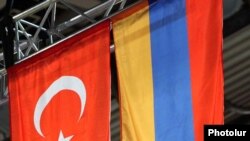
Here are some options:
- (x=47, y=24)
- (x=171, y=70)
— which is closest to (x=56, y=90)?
(x=171, y=70)

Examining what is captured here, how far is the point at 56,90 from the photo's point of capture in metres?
6.92

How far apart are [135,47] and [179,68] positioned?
604mm

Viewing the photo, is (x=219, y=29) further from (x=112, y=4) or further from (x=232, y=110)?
(x=232, y=110)

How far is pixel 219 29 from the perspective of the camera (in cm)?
592

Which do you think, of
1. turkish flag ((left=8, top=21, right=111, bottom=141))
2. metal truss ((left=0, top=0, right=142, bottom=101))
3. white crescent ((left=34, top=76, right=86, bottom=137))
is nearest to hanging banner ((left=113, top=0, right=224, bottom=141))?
turkish flag ((left=8, top=21, right=111, bottom=141))

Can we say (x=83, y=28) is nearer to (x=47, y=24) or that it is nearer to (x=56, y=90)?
(x=56, y=90)

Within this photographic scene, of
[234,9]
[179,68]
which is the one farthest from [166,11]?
[234,9]

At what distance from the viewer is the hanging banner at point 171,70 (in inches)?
231

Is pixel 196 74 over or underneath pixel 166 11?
underneath

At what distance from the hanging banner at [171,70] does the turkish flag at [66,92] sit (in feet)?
0.88

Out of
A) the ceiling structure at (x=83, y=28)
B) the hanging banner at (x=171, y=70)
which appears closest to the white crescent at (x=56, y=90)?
the hanging banner at (x=171, y=70)

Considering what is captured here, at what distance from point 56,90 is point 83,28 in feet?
3.53

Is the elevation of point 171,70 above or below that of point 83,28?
below

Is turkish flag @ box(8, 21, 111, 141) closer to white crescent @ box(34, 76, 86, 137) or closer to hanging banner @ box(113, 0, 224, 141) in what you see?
white crescent @ box(34, 76, 86, 137)
